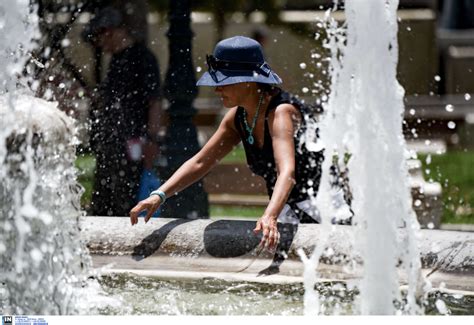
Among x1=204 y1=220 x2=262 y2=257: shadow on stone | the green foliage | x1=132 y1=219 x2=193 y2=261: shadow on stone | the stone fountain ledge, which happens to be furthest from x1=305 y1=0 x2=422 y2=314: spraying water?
the green foliage

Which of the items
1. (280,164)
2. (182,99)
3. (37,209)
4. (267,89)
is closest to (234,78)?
(267,89)

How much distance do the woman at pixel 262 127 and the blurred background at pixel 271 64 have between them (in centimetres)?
68

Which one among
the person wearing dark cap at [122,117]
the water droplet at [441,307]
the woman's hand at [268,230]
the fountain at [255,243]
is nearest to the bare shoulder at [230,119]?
the fountain at [255,243]

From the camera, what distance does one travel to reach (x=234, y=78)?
3.77 metres

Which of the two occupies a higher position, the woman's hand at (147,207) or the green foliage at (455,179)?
the woman's hand at (147,207)

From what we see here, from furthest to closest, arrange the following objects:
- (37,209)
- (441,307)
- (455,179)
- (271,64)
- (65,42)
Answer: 1. (271,64)
2. (455,179)
3. (65,42)
4. (441,307)
5. (37,209)

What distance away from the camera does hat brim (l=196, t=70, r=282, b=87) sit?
12.3 ft

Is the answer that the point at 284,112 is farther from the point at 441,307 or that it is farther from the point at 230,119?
the point at 441,307

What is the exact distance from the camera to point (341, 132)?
361 cm

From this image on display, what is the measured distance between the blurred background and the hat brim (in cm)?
66

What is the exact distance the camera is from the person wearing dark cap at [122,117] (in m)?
5.30

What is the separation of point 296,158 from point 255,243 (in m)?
0.32

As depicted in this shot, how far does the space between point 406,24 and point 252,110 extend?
618 cm

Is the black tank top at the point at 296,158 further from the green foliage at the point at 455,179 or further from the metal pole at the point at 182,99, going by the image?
the green foliage at the point at 455,179
